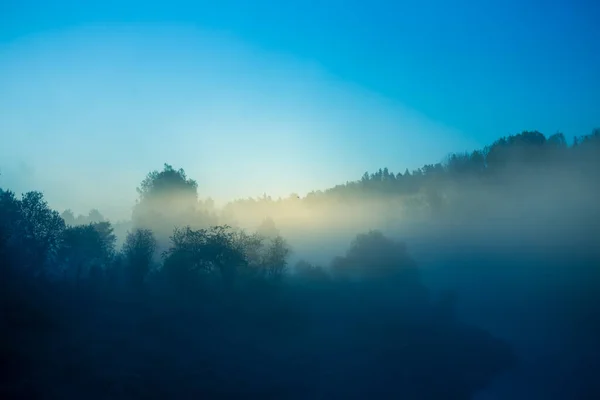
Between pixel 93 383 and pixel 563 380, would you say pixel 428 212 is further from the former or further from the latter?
pixel 93 383

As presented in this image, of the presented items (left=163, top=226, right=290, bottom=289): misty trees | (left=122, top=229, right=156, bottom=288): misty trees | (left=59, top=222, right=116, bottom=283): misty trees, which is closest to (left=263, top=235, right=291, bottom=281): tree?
(left=163, top=226, right=290, bottom=289): misty trees

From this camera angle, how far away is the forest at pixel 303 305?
48500mm

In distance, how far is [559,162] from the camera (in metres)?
138

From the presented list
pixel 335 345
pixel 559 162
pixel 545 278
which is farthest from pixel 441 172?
pixel 335 345

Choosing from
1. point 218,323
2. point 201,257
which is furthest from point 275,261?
point 218,323

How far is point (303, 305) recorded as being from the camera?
79438mm

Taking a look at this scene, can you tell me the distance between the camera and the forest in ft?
159

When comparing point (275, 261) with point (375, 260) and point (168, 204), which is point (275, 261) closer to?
point (375, 260)

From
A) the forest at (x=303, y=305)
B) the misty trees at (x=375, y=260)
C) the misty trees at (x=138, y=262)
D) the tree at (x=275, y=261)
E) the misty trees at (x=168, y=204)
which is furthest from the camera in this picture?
the misty trees at (x=168, y=204)

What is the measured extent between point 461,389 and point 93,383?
56886mm

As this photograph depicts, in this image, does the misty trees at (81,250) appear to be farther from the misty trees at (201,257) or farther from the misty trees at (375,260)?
the misty trees at (375,260)

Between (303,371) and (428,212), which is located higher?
(428,212)

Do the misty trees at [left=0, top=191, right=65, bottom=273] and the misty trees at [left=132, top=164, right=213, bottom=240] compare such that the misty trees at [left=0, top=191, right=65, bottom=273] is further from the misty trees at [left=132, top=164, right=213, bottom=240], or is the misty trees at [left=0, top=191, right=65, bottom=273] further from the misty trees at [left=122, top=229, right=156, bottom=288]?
the misty trees at [left=132, top=164, right=213, bottom=240]

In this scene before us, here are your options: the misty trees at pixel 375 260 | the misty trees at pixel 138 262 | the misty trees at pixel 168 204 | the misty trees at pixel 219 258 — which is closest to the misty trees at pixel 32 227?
the misty trees at pixel 138 262
